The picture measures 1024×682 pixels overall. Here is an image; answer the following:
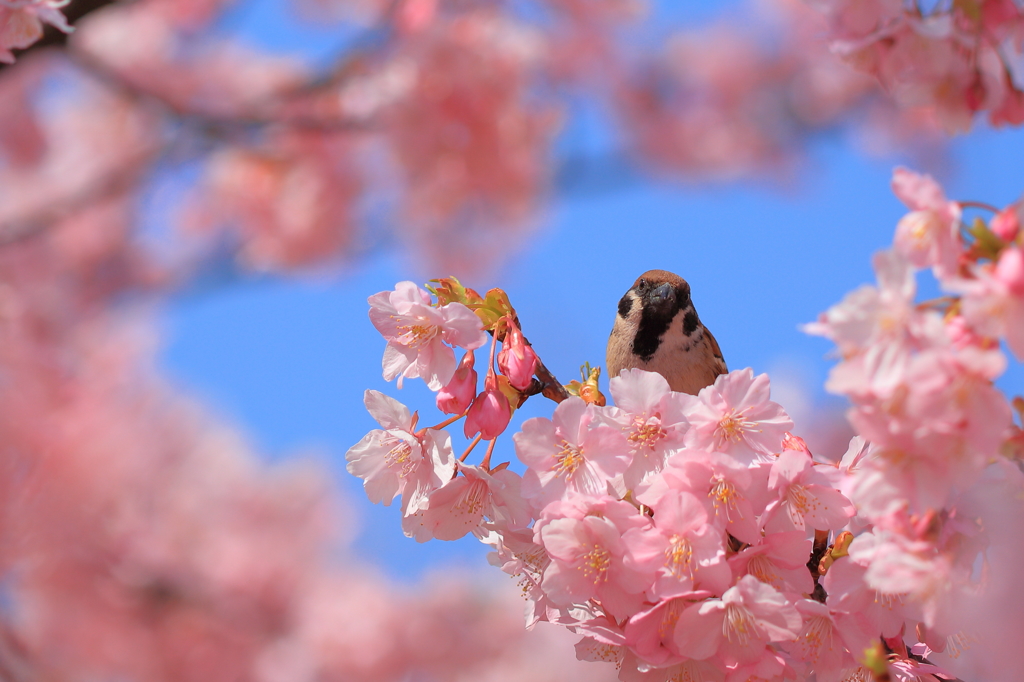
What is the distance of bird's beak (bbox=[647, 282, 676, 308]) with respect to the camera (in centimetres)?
208

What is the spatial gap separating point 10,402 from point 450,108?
2.89 m

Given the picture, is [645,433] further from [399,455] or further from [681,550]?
[399,455]

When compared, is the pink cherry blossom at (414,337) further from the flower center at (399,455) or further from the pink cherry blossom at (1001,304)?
the pink cherry blossom at (1001,304)

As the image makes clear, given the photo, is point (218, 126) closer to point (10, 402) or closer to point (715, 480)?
point (10, 402)

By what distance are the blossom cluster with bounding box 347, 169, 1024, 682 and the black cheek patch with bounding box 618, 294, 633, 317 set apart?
0.83m

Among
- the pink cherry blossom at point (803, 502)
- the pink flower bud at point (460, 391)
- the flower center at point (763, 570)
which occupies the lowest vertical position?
the flower center at point (763, 570)

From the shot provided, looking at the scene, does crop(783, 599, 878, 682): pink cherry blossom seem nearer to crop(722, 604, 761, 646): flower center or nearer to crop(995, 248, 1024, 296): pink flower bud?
crop(722, 604, 761, 646): flower center

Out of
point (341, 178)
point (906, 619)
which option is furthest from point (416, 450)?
point (341, 178)

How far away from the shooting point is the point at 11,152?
17.8ft

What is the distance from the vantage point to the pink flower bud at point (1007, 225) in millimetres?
849

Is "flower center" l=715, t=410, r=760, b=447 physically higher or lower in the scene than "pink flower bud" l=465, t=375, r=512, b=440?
lower

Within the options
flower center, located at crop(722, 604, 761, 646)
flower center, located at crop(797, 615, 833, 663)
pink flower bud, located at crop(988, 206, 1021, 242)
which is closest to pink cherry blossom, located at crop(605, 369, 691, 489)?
flower center, located at crop(722, 604, 761, 646)

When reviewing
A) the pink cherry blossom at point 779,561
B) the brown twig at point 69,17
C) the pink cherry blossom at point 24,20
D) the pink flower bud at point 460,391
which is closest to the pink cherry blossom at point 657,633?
the pink cherry blossom at point 779,561

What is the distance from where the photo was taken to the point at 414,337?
1271 mm
